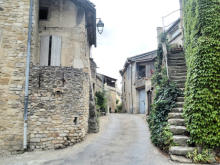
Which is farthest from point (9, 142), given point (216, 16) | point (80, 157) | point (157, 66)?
point (216, 16)

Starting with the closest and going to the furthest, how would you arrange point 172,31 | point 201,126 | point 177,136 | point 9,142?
point 201,126
point 177,136
point 9,142
point 172,31

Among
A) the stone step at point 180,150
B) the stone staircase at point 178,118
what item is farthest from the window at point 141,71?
the stone step at point 180,150

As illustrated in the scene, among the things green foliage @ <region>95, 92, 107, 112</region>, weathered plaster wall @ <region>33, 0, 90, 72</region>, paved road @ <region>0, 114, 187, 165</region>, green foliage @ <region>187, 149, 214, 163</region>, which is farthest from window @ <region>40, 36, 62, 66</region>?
green foliage @ <region>187, 149, 214, 163</region>

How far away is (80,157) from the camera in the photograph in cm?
577

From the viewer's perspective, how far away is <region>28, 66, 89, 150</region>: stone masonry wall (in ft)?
22.7

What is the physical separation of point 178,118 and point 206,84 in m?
1.48

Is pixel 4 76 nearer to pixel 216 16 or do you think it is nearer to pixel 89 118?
pixel 89 118

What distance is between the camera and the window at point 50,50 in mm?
8852

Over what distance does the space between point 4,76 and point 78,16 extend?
472 centimetres

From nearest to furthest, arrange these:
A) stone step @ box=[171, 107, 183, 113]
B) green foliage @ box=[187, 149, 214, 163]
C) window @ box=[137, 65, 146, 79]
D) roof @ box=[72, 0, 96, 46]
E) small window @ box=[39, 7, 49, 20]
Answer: green foliage @ box=[187, 149, 214, 163] < stone step @ box=[171, 107, 183, 113] < roof @ box=[72, 0, 96, 46] < small window @ box=[39, 7, 49, 20] < window @ box=[137, 65, 146, 79]

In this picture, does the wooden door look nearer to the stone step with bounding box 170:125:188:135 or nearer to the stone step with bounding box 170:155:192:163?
the stone step with bounding box 170:125:188:135

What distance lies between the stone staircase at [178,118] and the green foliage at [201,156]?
0.34ft

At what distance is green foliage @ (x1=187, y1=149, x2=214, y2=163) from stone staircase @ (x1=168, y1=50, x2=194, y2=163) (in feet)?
0.34

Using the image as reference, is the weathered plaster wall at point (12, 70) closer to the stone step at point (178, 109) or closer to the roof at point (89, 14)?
the roof at point (89, 14)
